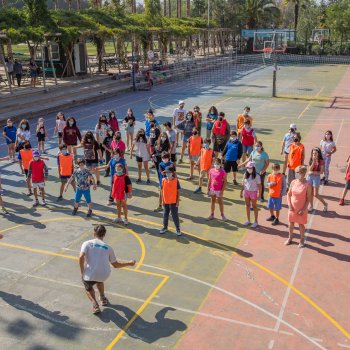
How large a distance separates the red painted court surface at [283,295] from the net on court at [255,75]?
21.7 m

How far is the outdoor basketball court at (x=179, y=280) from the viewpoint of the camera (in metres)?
7.50

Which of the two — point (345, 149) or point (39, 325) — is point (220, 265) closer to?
point (39, 325)

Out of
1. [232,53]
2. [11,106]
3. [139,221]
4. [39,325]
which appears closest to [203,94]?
[11,106]

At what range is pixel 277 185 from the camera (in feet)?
36.4

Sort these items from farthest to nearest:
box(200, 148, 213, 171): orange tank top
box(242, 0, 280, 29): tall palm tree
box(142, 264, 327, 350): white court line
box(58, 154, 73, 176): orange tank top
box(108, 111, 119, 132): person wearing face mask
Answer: box(242, 0, 280, 29): tall palm tree, box(108, 111, 119, 132): person wearing face mask, box(200, 148, 213, 171): orange tank top, box(58, 154, 73, 176): orange tank top, box(142, 264, 327, 350): white court line

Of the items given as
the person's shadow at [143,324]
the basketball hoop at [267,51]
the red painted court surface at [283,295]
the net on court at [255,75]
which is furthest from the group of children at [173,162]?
the basketball hoop at [267,51]

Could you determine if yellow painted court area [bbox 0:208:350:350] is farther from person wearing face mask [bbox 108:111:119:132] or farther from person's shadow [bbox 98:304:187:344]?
person wearing face mask [bbox 108:111:119:132]

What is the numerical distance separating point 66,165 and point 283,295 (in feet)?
23.8

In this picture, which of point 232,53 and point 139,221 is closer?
point 139,221

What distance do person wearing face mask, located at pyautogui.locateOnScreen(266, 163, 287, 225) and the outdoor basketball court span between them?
1.58 feet

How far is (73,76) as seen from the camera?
38.8 metres

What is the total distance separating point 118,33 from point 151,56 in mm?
5892

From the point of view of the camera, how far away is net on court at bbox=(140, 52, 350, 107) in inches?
1377

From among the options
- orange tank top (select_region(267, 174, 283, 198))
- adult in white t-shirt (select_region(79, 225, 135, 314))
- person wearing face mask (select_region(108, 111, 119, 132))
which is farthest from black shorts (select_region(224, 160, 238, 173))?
adult in white t-shirt (select_region(79, 225, 135, 314))
